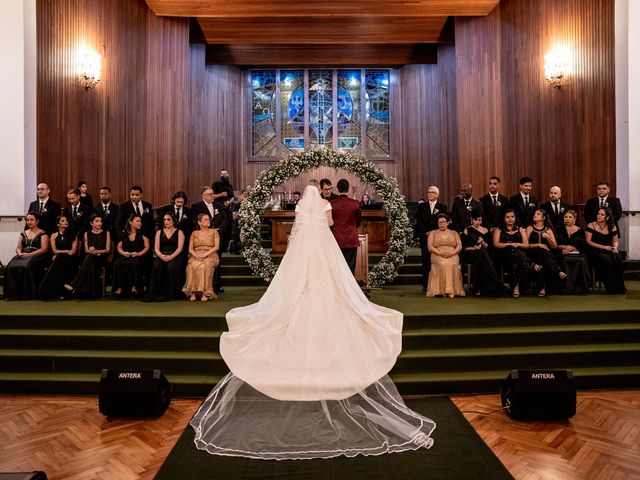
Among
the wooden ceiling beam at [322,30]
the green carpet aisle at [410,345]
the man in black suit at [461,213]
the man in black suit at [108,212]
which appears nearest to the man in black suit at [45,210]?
the man in black suit at [108,212]

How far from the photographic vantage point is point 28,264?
22.9 ft

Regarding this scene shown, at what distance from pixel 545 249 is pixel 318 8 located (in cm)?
651

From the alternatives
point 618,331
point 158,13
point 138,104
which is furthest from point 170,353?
point 158,13

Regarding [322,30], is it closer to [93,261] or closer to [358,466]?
[93,261]

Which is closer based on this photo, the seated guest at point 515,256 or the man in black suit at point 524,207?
the seated guest at point 515,256

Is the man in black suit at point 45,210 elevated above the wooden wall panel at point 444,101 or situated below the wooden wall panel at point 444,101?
below

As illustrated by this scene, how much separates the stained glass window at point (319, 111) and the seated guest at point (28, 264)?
852cm

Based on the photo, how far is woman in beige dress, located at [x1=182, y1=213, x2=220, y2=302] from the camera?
686 centimetres

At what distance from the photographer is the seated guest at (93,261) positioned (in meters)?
6.92

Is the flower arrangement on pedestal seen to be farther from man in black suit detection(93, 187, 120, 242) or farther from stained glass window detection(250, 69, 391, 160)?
stained glass window detection(250, 69, 391, 160)

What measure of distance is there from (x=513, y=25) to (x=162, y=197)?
7838 mm

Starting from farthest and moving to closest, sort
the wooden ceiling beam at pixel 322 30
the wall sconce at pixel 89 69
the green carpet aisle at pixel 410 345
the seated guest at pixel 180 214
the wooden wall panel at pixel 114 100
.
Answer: the wooden ceiling beam at pixel 322 30, the wall sconce at pixel 89 69, the wooden wall panel at pixel 114 100, the seated guest at pixel 180 214, the green carpet aisle at pixel 410 345

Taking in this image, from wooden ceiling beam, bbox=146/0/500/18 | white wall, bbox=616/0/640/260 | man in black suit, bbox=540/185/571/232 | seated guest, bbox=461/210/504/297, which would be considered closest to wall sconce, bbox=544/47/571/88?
white wall, bbox=616/0/640/260

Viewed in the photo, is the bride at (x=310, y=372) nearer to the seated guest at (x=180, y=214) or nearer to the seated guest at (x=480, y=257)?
the seated guest at (x=480, y=257)
